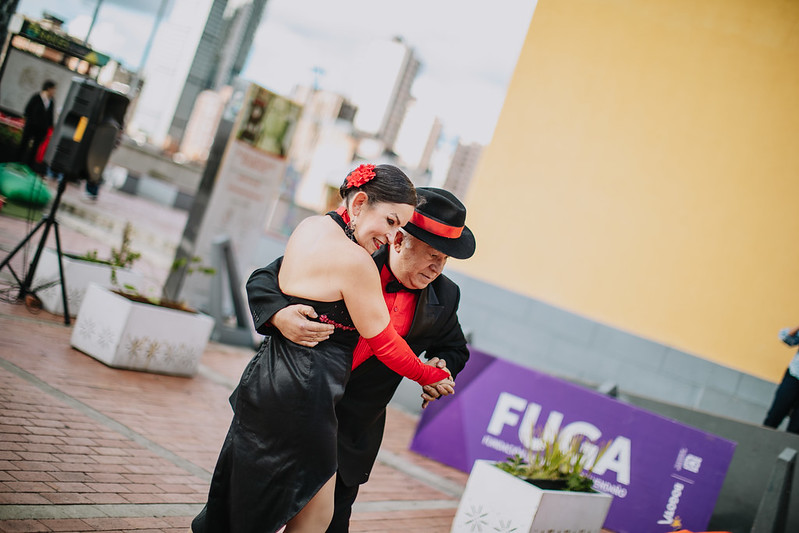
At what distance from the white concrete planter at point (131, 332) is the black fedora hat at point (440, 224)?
3.76m

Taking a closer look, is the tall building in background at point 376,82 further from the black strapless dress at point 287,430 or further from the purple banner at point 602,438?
the black strapless dress at point 287,430

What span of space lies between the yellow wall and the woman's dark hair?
25.9 feet

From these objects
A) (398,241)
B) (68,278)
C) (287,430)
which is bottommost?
(68,278)

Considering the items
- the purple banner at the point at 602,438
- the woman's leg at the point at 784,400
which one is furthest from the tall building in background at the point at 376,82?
the woman's leg at the point at 784,400

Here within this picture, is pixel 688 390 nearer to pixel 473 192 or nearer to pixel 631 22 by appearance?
pixel 473 192

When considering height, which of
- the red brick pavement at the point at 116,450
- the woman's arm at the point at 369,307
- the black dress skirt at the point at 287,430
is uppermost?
the woman's arm at the point at 369,307

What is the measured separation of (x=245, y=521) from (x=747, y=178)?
8779mm

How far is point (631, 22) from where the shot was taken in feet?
34.1

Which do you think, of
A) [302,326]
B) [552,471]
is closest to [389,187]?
[302,326]

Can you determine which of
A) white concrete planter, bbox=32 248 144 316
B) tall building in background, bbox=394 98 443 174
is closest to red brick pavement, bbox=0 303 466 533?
white concrete planter, bbox=32 248 144 316

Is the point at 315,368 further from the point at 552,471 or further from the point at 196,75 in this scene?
the point at 196,75

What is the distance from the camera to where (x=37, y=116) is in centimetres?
1275

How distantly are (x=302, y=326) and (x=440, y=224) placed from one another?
2.38 ft

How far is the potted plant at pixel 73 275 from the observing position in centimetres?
668
